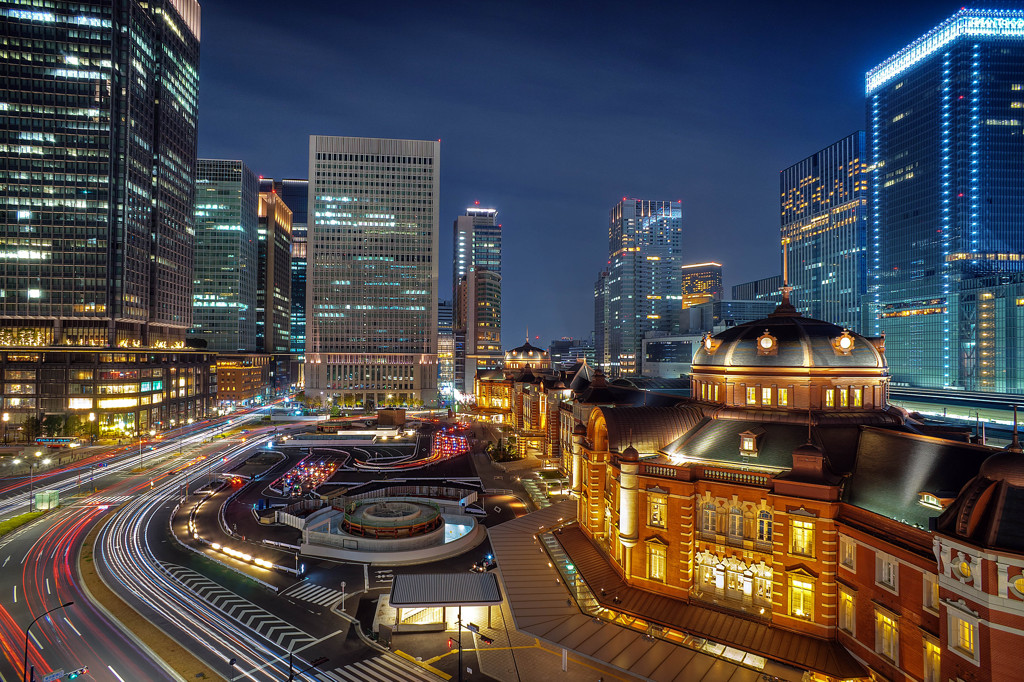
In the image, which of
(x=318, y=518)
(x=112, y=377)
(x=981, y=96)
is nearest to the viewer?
(x=318, y=518)

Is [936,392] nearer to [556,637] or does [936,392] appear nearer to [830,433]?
[830,433]

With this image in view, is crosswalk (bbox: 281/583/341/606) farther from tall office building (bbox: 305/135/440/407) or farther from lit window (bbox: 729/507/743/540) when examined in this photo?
tall office building (bbox: 305/135/440/407)

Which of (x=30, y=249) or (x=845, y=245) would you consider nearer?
(x=30, y=249)

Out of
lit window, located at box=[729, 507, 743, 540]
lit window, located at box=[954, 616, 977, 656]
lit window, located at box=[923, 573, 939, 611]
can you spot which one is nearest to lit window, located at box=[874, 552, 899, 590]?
lit window, located at box=[923, 573, 939, 611]

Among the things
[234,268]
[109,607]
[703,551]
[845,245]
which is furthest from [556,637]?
[845,245]

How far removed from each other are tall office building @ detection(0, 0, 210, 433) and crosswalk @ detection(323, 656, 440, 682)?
10088cm

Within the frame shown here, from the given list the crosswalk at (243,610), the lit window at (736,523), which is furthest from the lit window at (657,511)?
the crosswalk at (243,610)

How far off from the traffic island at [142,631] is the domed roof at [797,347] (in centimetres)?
4093

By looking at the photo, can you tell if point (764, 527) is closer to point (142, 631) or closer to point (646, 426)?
point (646, 426)

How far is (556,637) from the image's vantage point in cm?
3025

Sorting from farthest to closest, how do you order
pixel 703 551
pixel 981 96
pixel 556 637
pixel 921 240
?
pixel 921 240
pixel 981 96
pixel 703 551
pixel 556 637

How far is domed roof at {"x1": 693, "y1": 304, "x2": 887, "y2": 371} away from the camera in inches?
1487

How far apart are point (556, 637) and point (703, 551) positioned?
36.4ft

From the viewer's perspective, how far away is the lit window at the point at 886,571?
83.6 ft
